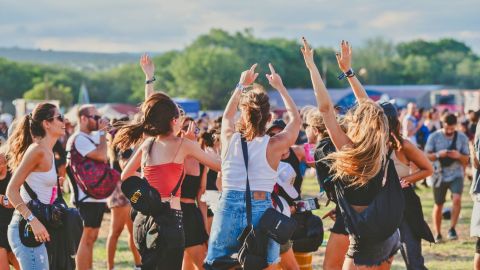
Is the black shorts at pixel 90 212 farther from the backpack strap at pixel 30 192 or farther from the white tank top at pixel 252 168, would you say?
the white tank top at pixel 252 168

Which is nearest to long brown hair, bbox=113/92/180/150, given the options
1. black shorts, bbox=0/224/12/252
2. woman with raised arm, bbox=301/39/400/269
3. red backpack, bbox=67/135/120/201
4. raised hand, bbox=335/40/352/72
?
woman with raised arm, bbox=301/39/400/269

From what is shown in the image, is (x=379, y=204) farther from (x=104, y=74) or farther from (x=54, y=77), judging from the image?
(x=104, y=74)

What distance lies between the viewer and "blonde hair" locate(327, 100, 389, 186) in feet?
18.6

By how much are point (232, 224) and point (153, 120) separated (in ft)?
3.23

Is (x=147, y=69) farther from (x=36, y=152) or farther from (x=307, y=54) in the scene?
(x=307, y=54)

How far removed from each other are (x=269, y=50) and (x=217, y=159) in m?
125

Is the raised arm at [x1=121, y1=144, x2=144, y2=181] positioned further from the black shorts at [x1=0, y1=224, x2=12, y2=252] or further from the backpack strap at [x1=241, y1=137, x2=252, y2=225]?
the black shorts at [x1=0, y1=224, x2=12, y2=252]

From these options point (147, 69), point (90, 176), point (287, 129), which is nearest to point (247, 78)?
point (287, 129)

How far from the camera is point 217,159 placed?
657cm

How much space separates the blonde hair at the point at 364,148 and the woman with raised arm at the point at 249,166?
22.6 inches

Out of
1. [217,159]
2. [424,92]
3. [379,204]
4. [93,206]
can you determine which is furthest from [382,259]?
[424,92]

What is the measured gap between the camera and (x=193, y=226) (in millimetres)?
8031

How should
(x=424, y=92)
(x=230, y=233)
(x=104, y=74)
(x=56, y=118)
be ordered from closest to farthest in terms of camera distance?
(x=230, y=233) < (x=56, y=118) < (x=424, y=92) < (x=104, y=74)

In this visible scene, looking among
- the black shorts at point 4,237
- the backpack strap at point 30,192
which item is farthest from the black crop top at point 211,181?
the backpack strap at point 30,192
